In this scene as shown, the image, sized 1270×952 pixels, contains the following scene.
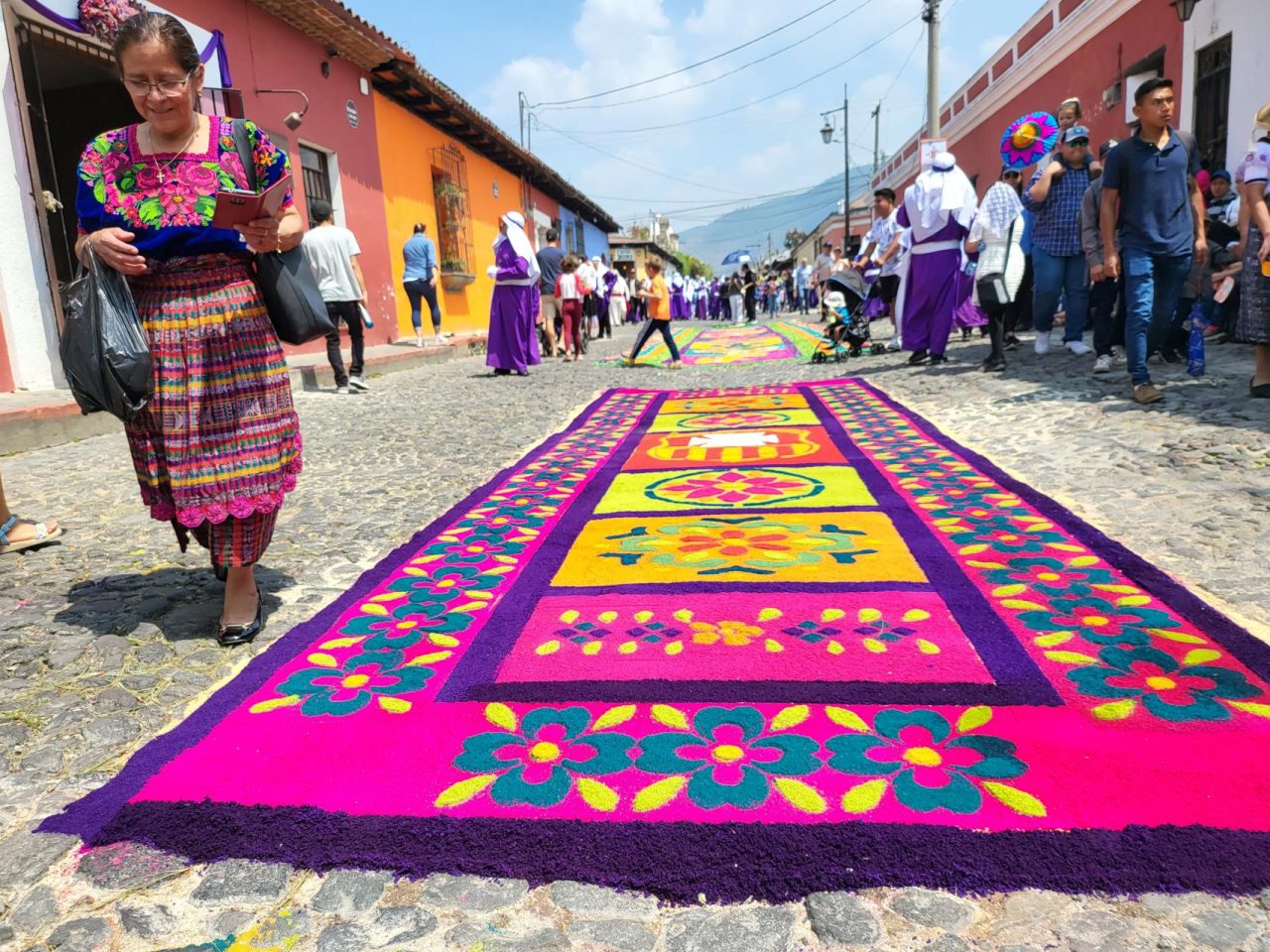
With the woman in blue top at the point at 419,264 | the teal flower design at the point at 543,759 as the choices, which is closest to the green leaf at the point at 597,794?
the teal flower design at the point at 543,759

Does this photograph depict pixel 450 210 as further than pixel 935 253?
Yes

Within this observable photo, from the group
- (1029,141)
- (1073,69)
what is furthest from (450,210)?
(1029,141)

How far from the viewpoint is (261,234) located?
7.22 feet

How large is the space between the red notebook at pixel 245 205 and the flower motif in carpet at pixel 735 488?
6.61ft

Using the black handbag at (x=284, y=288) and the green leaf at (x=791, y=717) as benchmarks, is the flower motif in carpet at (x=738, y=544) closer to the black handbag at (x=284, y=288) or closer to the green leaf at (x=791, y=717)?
the green leaf at (x=791, y=717)

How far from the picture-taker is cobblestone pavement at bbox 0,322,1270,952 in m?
1.27

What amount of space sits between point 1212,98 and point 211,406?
1064 centimetres

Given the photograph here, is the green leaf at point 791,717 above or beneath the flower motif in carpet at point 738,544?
beneath

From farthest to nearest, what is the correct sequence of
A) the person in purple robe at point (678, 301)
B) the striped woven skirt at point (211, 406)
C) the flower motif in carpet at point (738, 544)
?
the person in purple robe at point (678, 301) < the flower motif in carpet at point (738, 544) < the striped woven skirt at point (211, 406)

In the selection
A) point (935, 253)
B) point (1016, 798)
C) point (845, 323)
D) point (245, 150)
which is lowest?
point (1016, 798)

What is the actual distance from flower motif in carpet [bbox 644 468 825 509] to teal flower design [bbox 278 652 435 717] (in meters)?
1.75

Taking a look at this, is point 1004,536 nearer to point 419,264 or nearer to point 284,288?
point 284,288

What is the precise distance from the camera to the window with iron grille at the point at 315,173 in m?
10.4

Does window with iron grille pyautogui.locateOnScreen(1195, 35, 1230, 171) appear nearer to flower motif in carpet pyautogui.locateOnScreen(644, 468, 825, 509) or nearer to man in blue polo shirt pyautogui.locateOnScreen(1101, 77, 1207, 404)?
man in blue polo shirt pyautogui.locateOnScreen(1101, 77, 1207, 404)
